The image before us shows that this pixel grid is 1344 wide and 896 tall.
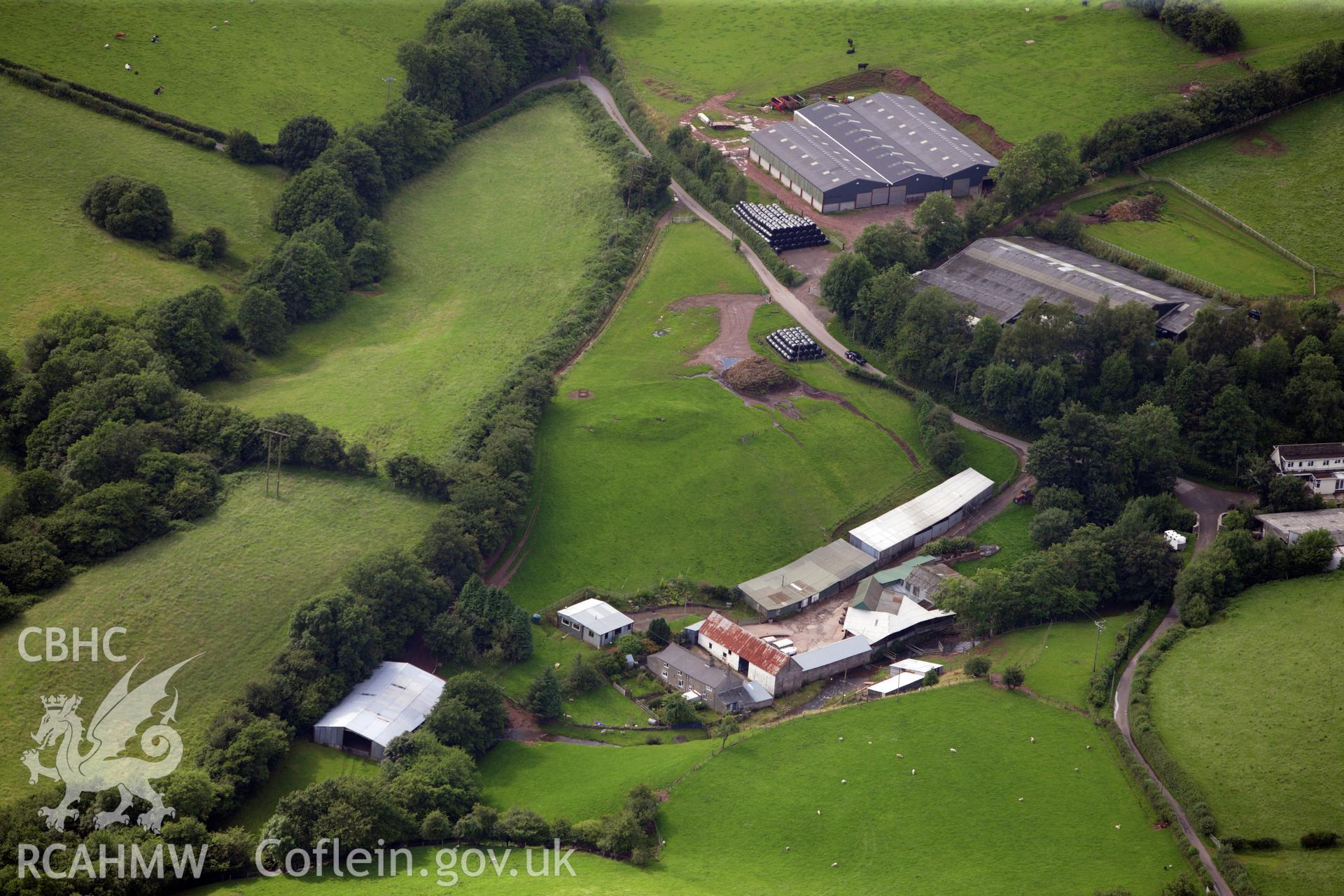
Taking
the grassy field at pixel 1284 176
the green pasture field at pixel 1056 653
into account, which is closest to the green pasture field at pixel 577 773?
the green pasture field at pixel 1056 653

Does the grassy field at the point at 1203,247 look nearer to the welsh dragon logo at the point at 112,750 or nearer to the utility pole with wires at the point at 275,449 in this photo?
the utility pole with wires at the point at 275,449

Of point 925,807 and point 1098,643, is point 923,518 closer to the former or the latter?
point 1098,643

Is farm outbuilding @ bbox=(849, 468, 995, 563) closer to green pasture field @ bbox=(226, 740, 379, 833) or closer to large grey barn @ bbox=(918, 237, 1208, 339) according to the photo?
large grey barn @ bbox=(918, 237, 1208, 339)

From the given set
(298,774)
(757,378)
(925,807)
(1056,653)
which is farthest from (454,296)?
(925,807)

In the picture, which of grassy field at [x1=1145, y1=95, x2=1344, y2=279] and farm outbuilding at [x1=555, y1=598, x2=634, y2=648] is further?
grassy field at [x1=1145, y1=95, x2=1344, y2=279]

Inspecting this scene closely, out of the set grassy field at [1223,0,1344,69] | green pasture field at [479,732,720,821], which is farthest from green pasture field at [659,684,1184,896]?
grassy field at [1223,0,1344,69]

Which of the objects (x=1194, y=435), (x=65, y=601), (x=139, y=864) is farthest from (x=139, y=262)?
(x=1194, y=435)

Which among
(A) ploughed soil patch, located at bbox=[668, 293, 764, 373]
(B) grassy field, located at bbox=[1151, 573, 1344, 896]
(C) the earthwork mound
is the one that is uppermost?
(A) ploughed soil patch, located at bbox=[668, 293, 764, 373]

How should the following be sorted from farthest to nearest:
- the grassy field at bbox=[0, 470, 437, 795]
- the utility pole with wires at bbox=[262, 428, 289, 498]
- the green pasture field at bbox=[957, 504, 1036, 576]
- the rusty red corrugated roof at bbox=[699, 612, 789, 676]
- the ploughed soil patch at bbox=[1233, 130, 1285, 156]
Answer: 1. the ploughed soil patch at bbox=[1233, 130, 1285, 156]
2. the green pasture field at bbox=[957, 504, 1036, 576]
3. the utility pole with wires at bbox=[262, 428, 289, 498]
4. the rusty red corrugated roof at bbox=[699, 612, 789, 676]
5. the grassy field at bbox=[0, 470, 437, 795]
